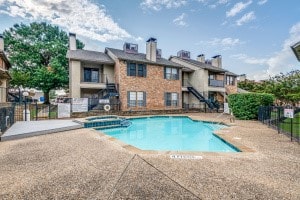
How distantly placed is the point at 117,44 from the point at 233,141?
22702mm

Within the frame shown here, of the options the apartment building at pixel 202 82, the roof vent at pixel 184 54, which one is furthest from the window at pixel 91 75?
the roof vent at pixel 184 54

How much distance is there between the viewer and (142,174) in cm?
405

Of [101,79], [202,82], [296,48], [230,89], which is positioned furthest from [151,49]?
[296,48]

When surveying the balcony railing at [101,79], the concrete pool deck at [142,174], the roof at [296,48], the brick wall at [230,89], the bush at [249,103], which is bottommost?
the concrete pool deck at [142,174]

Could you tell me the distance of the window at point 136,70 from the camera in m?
20.4

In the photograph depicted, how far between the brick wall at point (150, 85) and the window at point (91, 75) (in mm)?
2663

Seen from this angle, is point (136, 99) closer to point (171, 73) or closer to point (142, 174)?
point (171, 73)

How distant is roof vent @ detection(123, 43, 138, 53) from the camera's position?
23.9 metres

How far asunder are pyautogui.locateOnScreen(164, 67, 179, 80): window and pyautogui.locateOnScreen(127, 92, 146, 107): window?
4166 mm

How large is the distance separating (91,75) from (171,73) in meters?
9.82

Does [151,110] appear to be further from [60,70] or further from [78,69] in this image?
[60,70]

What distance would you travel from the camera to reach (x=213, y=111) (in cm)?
2367

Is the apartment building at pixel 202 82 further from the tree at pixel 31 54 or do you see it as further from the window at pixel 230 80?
the tree at pixel 31 54

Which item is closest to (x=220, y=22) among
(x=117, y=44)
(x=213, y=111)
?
(x=213, y=111)
